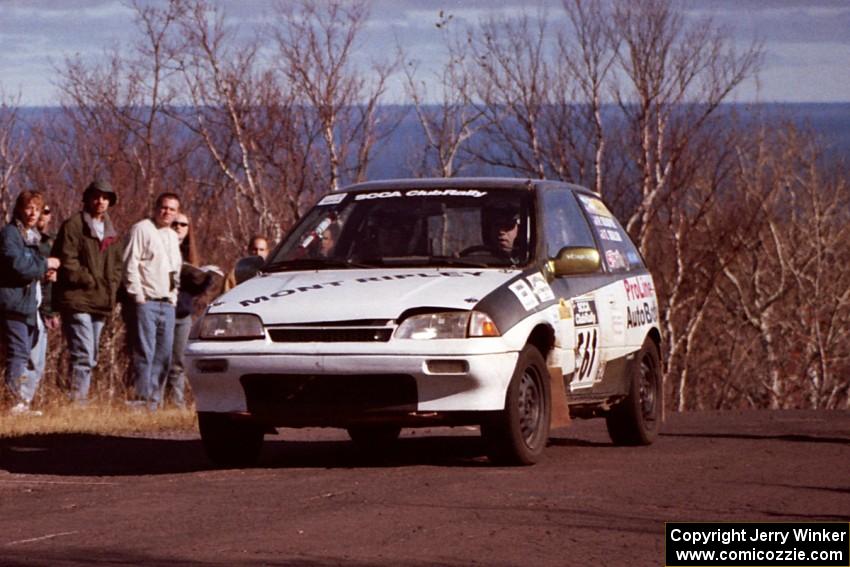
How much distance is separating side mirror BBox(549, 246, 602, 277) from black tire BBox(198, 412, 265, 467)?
1.97 metres

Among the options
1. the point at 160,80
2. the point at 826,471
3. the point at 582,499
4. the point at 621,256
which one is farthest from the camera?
the point at 160,80

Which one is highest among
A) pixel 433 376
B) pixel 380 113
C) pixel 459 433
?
pixel 380 113

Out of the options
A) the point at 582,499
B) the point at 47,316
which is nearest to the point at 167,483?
the point at 582,499

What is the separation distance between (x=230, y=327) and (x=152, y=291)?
525cm

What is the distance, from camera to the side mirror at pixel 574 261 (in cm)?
1015

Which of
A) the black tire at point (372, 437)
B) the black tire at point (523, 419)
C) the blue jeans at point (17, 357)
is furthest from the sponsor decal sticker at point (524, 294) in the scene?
the blue jeans at point (17, 357)

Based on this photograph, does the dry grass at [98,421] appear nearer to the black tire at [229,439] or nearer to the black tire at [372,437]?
the black tire at [372,437]

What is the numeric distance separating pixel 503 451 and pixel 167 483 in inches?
72.3

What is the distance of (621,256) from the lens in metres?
11.8

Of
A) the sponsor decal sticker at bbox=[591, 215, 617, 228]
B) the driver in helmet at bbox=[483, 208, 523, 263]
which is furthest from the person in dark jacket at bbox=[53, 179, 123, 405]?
the driver in helmet at bbox=[483, 208, 523, 263]

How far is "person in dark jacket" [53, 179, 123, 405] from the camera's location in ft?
46.2

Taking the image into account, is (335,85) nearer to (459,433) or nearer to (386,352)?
(459,433)

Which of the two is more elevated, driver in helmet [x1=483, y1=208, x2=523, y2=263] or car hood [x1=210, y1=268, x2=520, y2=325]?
driver in helmet [x1=483, y1=208, x2=523, y2=263]

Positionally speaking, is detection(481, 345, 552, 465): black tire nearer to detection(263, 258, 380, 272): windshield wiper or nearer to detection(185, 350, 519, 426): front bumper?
detection(185, 350, 519, 426): front bumper
